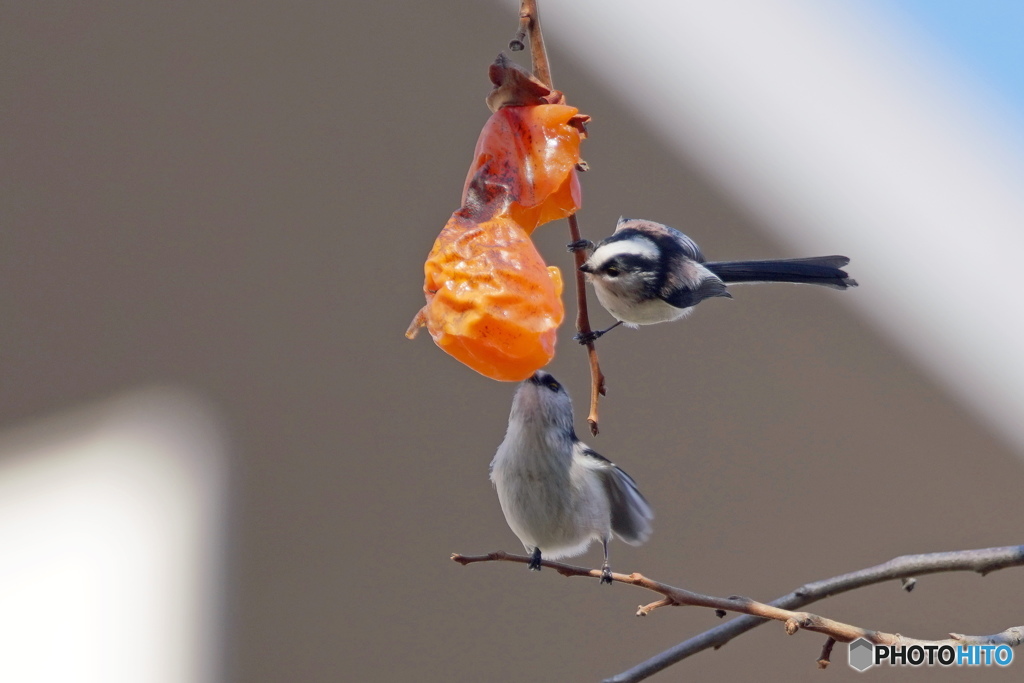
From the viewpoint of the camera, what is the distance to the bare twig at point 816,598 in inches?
39.8

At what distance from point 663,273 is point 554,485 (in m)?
0.37

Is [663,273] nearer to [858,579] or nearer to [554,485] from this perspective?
[554,485]

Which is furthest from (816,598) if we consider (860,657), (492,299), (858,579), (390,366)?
(390,366)

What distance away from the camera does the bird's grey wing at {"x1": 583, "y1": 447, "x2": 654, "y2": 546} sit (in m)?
1.48

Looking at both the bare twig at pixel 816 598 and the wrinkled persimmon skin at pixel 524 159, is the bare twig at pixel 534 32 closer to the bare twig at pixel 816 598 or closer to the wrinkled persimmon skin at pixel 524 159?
the wrinkled persimmon skin at pixel 524 159

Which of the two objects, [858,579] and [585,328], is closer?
[585,328]

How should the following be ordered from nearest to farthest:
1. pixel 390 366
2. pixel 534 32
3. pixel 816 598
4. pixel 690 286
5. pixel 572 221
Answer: pixel 534 32 → pixel 572 221 → pixel 816 598 → pixel 690 286 → pixel 390 366

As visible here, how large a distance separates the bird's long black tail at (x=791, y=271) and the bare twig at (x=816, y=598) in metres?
0.43

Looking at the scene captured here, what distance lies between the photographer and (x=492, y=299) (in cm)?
93

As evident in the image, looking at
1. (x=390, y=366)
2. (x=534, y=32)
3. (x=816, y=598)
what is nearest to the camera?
(x=534, y=32)

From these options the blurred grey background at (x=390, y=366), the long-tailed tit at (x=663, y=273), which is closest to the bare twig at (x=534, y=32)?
the long-tailed tit at (x=663, y=273)

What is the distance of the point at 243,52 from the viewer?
140 inches

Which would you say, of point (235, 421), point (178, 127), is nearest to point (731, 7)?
point (178, 127)

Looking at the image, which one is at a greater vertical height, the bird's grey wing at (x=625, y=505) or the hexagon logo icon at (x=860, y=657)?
the bird's grey wing at (x=625, y=505)
